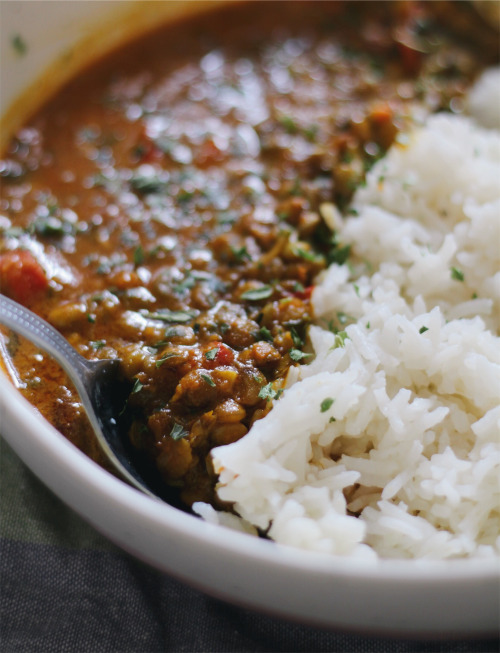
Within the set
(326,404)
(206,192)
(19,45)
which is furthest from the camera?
(19,45)

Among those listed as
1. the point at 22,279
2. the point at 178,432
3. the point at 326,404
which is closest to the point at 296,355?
the point at 326,404

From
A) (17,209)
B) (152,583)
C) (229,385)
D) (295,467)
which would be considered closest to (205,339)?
(229,385)

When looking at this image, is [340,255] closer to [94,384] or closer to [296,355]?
[296,355]

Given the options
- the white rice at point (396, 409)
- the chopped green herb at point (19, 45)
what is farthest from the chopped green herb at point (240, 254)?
the chopped green herb at point (19, 45)

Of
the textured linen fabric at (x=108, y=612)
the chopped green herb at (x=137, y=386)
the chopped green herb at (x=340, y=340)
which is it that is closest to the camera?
the textured linen fabric at (x=108, y=612)

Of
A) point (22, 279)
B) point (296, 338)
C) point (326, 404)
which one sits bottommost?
point (296, 338)

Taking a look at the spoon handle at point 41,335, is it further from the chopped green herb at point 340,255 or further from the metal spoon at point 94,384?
the chopped green herb at point 340,255
